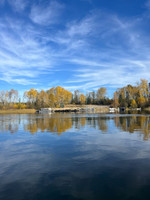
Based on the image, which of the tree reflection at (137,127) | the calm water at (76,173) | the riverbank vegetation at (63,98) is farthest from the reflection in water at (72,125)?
the riverbank vegetation at (63,98)

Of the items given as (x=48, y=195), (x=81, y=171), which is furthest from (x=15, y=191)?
(x=81, y=171)

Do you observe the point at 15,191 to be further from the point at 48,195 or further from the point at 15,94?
the point at 15,94

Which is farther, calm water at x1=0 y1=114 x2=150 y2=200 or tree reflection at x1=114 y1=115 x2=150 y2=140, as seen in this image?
tree reflection at x1=114 y1=115 x2=150 y2=140

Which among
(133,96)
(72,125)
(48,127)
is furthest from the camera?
(133,96)

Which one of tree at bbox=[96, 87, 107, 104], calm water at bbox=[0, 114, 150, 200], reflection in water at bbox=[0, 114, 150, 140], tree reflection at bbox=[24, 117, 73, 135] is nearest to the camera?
calm water at bbox=[0, 114, 150, 200]

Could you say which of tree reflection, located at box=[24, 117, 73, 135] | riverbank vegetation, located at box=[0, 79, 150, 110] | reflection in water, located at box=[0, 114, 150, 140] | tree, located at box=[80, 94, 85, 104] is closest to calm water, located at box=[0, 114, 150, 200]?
reflection in water, located at box=[0, 114, 150, 140]

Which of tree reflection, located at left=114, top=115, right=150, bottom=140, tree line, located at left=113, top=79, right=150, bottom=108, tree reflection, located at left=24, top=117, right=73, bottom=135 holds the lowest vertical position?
tree reflection, located at left=24, top=117, right=73, bottom=135

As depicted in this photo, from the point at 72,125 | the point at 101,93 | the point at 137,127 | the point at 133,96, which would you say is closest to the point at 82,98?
the point at 101,93

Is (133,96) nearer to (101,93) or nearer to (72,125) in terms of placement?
(101,93)

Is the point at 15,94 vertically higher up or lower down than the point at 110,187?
higher up

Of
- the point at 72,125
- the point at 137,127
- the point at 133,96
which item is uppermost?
the point at 133,96

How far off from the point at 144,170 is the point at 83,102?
15442 cm

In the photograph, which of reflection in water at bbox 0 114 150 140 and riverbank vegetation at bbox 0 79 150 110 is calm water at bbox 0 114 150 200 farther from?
riverbank vegetation at bbox 0 79 150 110

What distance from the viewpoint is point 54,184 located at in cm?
575
